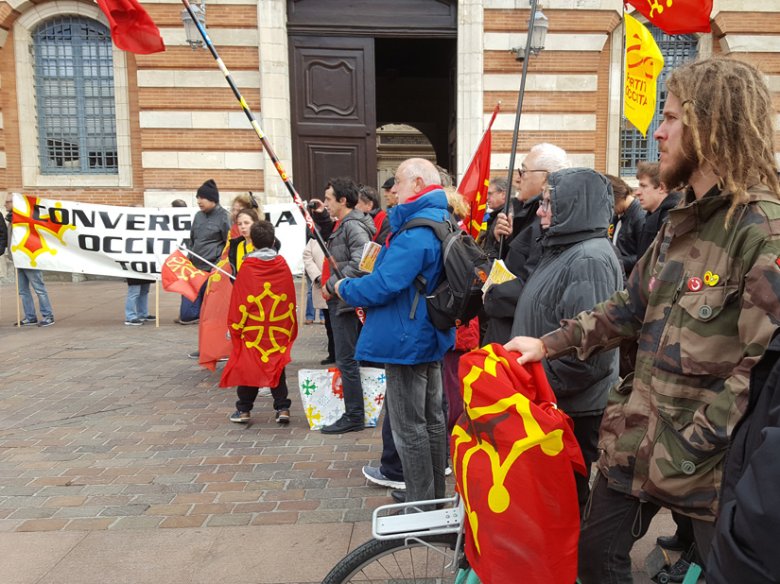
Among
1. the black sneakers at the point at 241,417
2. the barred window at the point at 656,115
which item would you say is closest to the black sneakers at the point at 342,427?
the black sneakers at the point at 241,417

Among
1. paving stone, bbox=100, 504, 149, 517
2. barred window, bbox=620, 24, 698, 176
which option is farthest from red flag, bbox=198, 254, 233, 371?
barred window, bbox=620, 24, 698, 176

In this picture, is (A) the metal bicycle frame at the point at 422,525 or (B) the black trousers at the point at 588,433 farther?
(B) the black trousers at the point at 588,433

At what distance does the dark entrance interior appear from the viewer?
16375 mm

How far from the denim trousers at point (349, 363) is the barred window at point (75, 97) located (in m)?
10.8

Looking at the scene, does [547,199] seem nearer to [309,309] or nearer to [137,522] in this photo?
[137,522]

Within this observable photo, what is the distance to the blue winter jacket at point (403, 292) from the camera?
3.24 m

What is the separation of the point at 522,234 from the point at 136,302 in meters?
7.63

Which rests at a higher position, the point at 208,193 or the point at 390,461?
the point at 208,193

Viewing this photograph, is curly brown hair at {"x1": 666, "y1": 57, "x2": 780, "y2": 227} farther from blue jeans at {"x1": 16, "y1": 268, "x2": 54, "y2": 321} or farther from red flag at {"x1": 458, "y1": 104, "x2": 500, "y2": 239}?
blue jeans at {"x1": 16, "y1": 268, "x2": 54, "y2": 321}

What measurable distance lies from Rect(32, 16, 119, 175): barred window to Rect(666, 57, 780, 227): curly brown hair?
14.2 m

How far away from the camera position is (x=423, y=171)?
3430mm

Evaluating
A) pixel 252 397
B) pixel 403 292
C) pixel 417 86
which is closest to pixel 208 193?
pixel 252 397

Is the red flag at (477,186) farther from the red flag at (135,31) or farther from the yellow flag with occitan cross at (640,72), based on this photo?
the red flag at (135,31)

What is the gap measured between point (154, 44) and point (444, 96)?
656 inches
